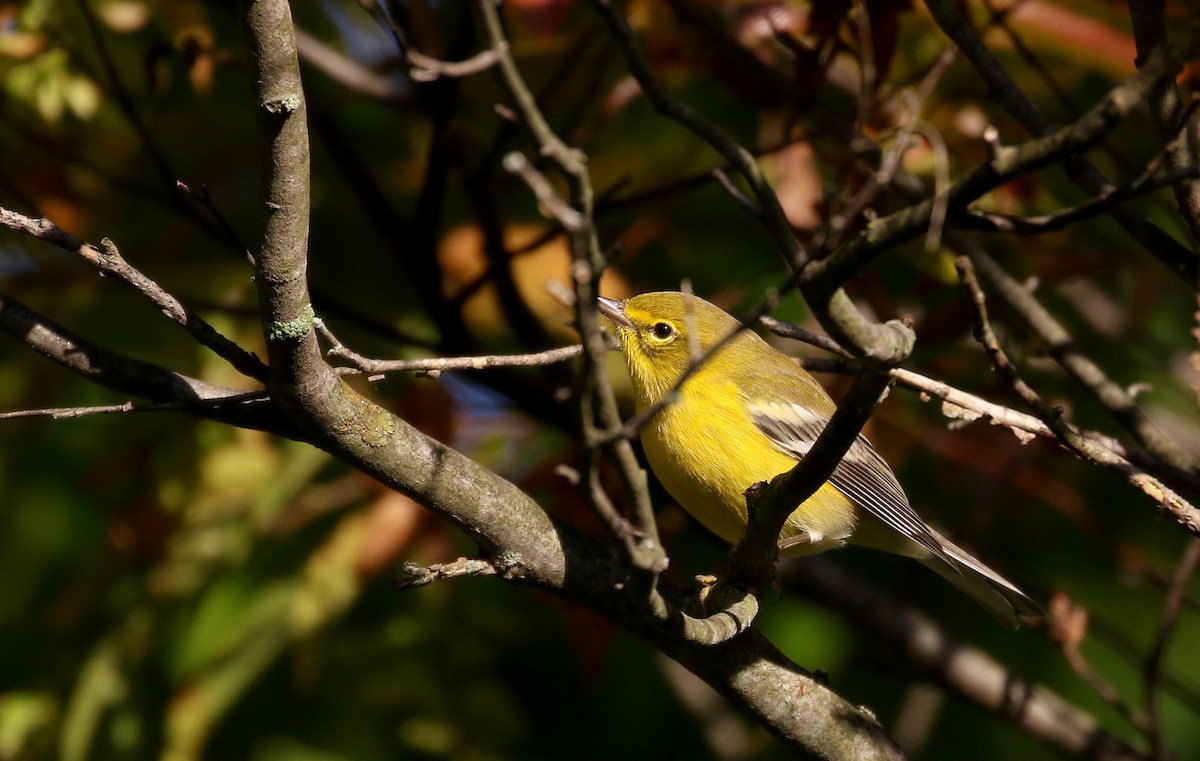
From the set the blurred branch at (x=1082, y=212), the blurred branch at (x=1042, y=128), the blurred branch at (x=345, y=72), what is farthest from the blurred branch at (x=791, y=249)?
the blurred branch at (x=345, y=72)

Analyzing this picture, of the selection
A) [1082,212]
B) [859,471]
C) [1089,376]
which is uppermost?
[1082,212]

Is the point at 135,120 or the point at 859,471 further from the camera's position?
the point at 859,471

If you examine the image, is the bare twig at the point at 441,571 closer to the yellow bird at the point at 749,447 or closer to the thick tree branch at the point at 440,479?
the thick tree branch at the point at 440,479

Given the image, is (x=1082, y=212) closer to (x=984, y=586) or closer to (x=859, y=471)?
(x=859, y=471)

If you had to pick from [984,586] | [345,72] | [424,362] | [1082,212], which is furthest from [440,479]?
[345,72]

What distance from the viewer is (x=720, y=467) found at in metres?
4.00

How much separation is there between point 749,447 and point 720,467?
231mm

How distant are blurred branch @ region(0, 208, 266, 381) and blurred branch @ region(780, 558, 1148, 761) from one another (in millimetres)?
2651

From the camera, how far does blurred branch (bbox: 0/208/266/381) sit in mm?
2324

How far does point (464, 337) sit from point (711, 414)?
0.92 metres

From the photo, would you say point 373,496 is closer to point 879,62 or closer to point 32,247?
point 32,247

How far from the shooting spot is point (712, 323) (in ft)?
14.9

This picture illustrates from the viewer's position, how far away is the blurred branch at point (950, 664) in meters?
4.42

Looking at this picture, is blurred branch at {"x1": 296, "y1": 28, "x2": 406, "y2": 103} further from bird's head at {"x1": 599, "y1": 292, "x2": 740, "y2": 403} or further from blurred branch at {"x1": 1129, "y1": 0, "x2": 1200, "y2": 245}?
blurred branch at {"x1": 1129, "y1": 0, "x2": 1200, "y2": 245}
